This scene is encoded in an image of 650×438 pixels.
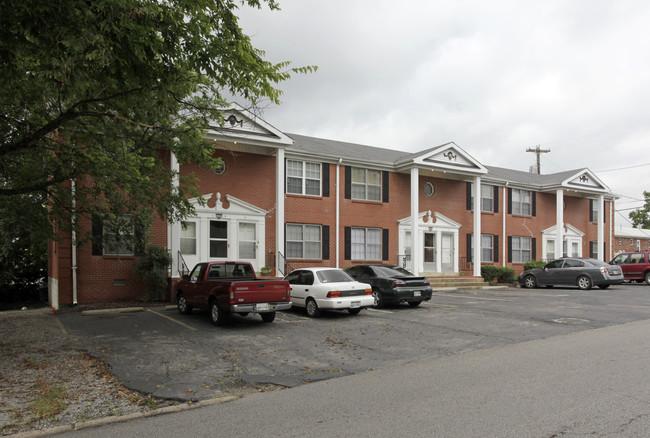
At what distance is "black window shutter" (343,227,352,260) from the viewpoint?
21281 millimetres

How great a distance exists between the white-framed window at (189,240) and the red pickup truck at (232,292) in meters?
4.51

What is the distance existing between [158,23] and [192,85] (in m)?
2.58

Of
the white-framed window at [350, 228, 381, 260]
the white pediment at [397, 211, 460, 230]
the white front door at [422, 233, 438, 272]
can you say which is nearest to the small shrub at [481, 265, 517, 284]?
the white pediment at [397, 211, 460, 230]

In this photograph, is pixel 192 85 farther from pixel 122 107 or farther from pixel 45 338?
pixel 45 338

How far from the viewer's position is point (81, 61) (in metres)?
6.65

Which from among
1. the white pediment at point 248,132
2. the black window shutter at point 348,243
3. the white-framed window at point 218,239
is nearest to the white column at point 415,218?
the black window shutter at point 348,243

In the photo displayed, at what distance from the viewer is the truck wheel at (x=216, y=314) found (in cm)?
1127

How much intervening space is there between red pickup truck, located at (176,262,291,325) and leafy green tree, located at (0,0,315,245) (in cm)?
191

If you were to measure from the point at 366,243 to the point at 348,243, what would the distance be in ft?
3.42

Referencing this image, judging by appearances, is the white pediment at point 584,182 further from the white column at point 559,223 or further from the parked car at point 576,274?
the parked car at point 576,274

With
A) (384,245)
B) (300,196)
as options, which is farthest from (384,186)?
(300,196)

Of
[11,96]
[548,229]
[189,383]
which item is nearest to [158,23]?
[11,96]

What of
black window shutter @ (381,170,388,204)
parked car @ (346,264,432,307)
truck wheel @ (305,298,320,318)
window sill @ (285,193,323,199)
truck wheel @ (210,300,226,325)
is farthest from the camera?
black window shutter @ (381,170,388,204)

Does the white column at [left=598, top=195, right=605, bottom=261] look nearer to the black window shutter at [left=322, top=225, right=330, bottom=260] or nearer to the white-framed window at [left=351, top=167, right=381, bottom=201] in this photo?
the white-framed window at [left=351, top=167, right=381, bottom=201]
